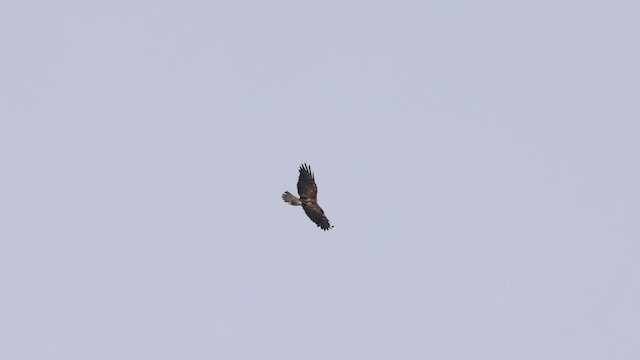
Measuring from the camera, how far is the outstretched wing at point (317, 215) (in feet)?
418

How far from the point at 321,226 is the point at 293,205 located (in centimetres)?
247

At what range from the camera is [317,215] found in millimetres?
127750

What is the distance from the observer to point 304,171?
128 metres

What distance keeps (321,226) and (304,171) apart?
12.0ft

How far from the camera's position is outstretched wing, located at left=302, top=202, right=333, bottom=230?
418 feet

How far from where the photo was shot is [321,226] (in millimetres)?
128375

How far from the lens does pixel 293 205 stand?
127 m
